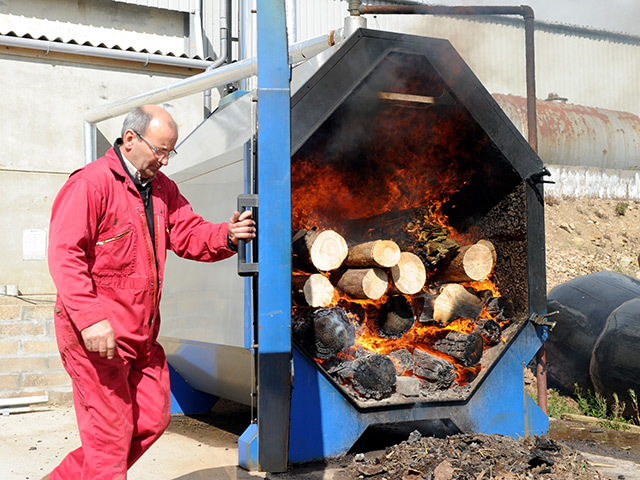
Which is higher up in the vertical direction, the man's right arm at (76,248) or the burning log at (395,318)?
the man's right arm at (76,248)

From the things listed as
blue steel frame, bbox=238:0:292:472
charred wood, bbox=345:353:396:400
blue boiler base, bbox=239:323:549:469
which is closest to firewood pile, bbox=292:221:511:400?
charred wood, bbox=345:353:396:400

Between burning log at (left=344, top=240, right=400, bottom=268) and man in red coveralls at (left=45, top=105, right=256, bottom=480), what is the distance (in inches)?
49.0

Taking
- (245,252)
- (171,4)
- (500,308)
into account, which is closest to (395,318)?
(500,308)

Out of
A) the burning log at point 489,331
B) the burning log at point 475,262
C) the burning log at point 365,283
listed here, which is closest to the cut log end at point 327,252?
the burning log at point 365,283

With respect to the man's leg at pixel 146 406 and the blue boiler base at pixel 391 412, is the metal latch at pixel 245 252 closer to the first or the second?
the man's leg at pixel 146 406

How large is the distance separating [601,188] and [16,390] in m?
11.7

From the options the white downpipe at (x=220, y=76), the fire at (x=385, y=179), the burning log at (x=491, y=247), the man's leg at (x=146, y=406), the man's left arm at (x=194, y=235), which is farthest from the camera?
the white downpipe at (x=220, y=76)

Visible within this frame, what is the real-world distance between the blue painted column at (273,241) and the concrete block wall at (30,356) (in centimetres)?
389

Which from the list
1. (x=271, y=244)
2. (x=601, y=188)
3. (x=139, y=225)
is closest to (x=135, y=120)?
(x=139, y=225)

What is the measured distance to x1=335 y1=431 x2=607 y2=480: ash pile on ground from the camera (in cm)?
328

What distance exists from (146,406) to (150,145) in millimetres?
1130

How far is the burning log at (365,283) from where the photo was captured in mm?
4094

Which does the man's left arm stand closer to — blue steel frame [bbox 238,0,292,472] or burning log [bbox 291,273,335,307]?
blue steel frame [bbox 238,0,292,472]

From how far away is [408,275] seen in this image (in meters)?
4.29
